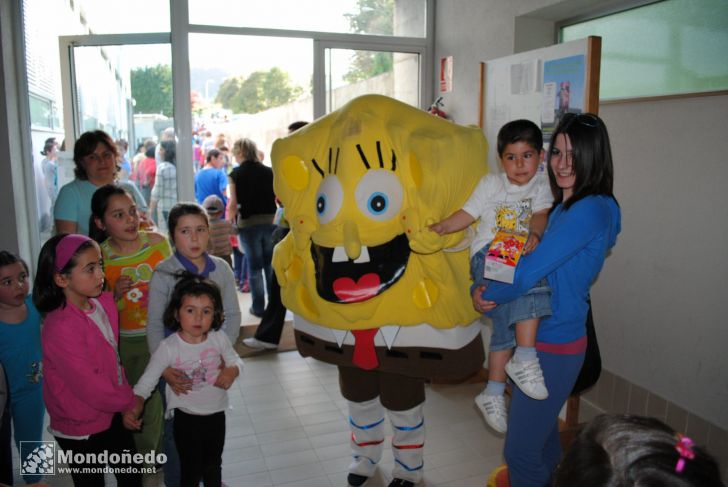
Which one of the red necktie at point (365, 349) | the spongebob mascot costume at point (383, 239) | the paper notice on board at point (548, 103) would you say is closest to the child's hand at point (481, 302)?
the spongebob mascot costume at point (383, 239)

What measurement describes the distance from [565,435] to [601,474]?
2.17 meters

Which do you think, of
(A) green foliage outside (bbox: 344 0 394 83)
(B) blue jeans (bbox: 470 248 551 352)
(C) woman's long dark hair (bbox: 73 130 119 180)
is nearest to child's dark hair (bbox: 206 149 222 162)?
(A) green foliage outside (bbox: 344 0 394 83)

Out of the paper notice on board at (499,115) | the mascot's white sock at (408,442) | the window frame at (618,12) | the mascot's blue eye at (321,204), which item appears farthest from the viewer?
the paper notice on board at (499,115)

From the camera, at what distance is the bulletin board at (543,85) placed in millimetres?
2297

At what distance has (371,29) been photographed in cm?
461

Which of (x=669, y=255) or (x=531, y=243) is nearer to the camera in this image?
(x=531, y=243)

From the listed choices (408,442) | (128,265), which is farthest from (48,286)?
(408,442)

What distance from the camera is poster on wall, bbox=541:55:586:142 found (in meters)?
2.34

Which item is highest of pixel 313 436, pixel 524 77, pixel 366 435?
pixel 524 77

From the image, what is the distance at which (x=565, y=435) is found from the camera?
2.68m

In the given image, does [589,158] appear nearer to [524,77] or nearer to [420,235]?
[420,235]

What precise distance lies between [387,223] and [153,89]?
287 centimetres

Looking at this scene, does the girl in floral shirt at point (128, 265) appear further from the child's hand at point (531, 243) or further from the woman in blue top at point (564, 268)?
the child's hand at point (531, 243)

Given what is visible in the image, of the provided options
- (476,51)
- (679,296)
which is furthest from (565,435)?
(476,51)
